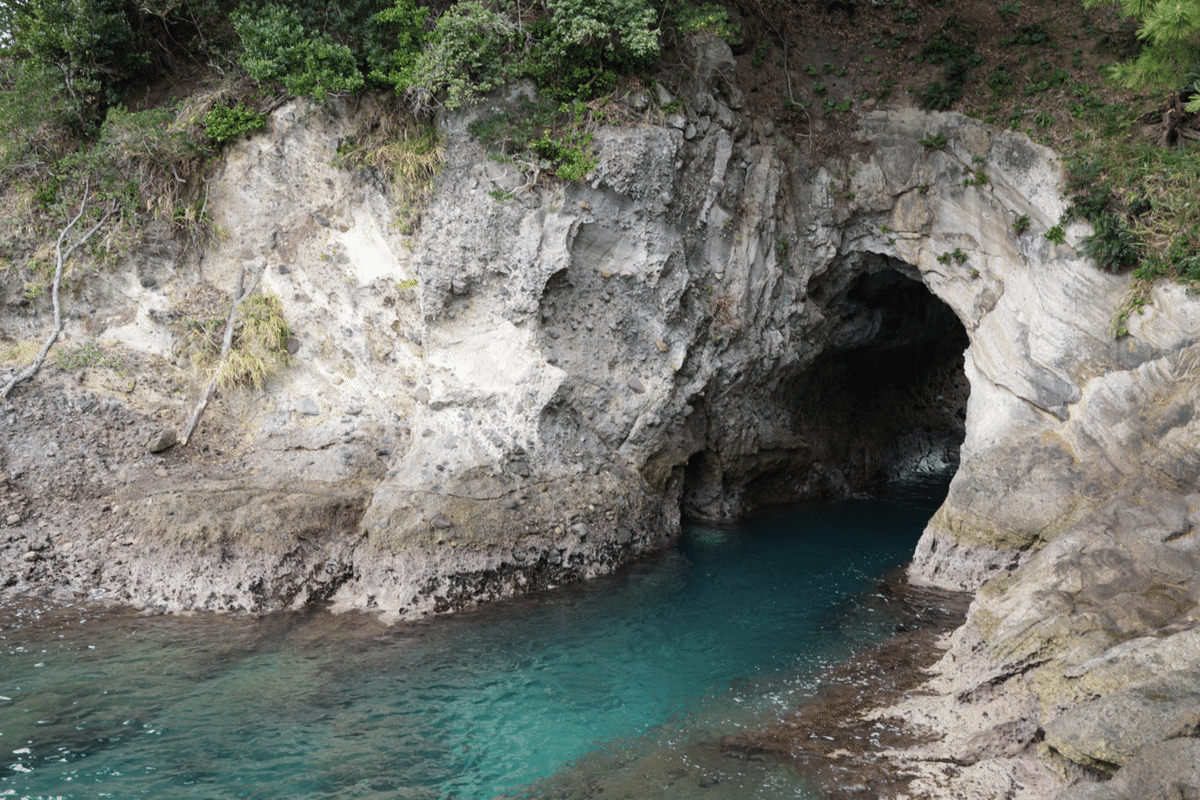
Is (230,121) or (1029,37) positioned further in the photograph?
(1029,37)

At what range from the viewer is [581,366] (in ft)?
39.0

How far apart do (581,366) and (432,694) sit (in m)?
5.78

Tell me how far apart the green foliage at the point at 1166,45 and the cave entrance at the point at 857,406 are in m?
4.88

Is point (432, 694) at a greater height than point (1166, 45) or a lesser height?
lesser

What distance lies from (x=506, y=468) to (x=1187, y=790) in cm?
837

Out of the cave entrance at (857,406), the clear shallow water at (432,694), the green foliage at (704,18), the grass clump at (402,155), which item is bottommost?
the clear shallow water at (432,694)

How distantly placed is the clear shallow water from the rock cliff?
3.13 feet

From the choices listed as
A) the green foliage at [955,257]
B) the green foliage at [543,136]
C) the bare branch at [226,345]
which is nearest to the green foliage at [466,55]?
the green foliage at [543,136]

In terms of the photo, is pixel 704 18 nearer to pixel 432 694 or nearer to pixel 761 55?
pixel 761 55

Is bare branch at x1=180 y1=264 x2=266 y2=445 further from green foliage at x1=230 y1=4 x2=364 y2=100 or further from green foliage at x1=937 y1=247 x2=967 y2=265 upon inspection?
green foliage at x1=937 y1=247 x2=967 y2=265

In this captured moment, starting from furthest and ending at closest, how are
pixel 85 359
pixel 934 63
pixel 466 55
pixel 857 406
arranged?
1. pixel 857 406
2. pixel 934 63
3. pixel 85 359
4. pixel 466 55

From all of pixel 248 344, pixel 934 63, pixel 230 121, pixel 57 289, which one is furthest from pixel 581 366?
pixel 57 289

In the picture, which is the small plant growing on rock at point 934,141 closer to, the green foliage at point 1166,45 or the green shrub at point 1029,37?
the green shrub at point 1029,37

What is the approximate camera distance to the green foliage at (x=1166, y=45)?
→ 7.15 metres
